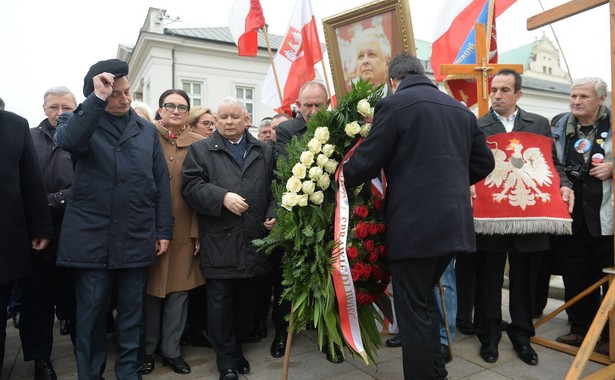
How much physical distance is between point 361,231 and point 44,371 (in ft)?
8.34

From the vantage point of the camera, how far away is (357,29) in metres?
3.87

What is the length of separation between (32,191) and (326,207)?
2.02 m

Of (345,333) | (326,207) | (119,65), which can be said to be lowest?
(345,333)

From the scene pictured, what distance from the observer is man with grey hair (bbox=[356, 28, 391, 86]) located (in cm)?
379

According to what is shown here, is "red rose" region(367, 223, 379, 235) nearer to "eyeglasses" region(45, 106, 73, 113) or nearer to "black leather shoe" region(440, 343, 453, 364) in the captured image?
"black leather shoe" region(440, 343, 453, 364)

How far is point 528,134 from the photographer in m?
3.49

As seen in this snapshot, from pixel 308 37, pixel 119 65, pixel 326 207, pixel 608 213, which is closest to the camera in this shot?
pixel 119 65

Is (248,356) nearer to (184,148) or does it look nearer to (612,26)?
(184,148)

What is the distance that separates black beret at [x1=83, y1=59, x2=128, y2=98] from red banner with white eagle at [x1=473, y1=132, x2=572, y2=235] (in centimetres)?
277

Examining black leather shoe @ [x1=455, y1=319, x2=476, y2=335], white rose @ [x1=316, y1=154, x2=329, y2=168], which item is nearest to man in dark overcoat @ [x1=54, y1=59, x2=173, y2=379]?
white rose @ [x1=316, y1=154, x2=329, y2=168]

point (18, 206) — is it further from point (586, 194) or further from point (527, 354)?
point (586, 194)

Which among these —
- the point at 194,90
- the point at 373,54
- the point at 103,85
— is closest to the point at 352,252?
the point at 103,85

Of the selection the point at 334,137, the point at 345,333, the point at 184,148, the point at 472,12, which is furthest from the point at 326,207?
the point at 472,12

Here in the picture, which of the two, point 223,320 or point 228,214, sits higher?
point 228,214
